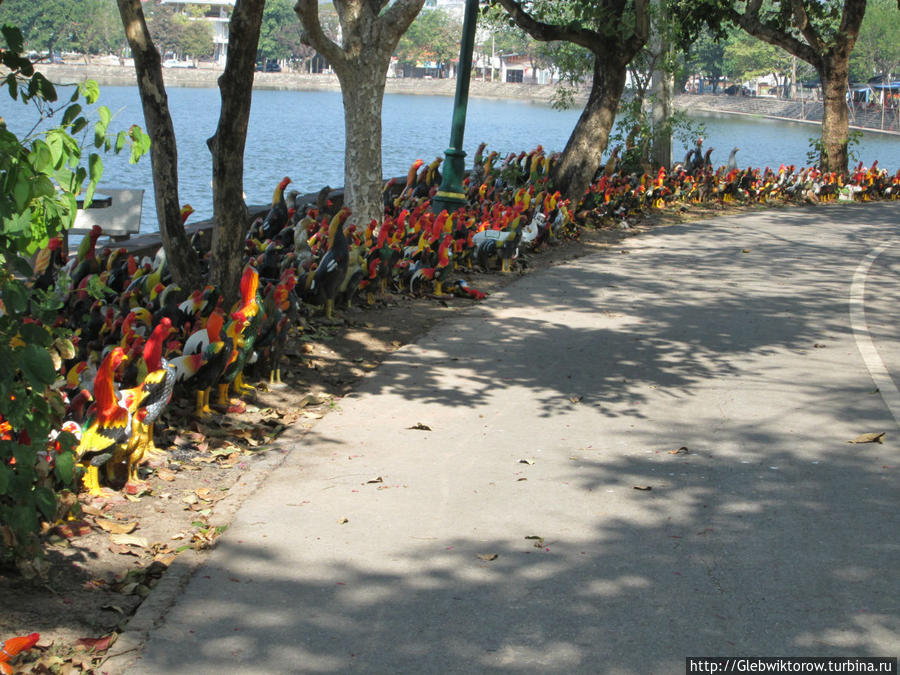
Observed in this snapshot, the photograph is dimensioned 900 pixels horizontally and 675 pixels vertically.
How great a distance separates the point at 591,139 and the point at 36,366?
14.0 metres

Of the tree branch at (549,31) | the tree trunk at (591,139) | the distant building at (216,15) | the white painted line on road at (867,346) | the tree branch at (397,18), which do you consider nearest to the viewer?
the white painted line on road at (867,346)

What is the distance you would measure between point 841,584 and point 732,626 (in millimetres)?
748

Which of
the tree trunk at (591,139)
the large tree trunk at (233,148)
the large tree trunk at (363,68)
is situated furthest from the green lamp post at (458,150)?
the large tree trunk at (233,148)

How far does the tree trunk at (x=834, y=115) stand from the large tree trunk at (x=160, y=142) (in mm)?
19350

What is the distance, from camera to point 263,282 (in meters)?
8.95

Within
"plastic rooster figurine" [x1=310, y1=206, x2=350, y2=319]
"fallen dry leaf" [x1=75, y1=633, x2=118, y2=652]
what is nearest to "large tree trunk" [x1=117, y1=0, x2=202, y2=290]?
"plastic rooster figurine" [x1=310, y1=206, x2=350, y2=319]

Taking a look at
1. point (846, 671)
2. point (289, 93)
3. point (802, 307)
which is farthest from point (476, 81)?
point (846, 671)

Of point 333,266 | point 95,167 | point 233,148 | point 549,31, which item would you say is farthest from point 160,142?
point 549,31

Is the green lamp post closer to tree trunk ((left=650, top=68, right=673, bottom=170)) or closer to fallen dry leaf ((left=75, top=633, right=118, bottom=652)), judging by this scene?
tree trunk ((left=650, top=68, right=673, bottom=170))

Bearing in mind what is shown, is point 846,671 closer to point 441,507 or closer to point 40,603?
point 441,507

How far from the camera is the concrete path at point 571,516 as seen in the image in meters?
4.16

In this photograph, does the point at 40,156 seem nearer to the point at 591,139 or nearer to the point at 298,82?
the point at 591,139

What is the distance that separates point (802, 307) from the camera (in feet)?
36.7

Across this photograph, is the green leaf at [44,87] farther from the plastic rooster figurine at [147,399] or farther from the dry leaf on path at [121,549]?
the dry leaf on path at [121,549]
